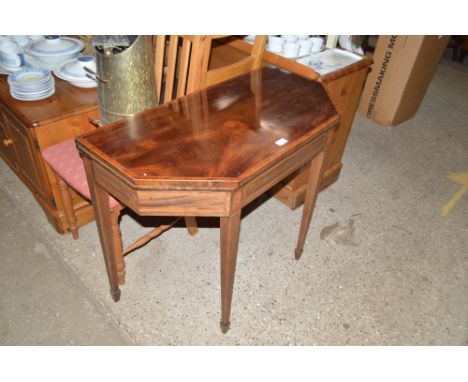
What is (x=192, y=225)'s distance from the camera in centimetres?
203

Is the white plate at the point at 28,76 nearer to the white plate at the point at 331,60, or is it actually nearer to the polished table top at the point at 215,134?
the polished table top at the point at 215,134

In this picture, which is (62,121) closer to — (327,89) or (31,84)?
(31,84)

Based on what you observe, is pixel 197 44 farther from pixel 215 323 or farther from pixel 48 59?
pixel 215 323

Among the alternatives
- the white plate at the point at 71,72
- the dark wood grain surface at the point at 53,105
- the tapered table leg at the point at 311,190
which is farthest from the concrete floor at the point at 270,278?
the white plate at the point at 71,72

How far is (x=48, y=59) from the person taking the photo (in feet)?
6.37

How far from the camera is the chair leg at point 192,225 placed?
1.98 meters

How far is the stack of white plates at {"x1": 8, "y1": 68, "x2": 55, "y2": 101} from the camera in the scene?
170cm

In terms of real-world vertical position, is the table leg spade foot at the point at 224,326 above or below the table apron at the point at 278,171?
below

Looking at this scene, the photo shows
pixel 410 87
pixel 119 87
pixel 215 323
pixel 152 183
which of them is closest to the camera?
pixel 152 183

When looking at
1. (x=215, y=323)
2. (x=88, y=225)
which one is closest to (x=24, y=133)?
(x=88, y=225)

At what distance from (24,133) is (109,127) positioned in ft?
2.38

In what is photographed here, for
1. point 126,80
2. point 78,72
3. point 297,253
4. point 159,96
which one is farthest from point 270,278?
point 78,72

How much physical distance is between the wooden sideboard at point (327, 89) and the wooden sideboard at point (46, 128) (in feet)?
2.35

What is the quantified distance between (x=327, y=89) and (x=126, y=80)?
94 centimetres
